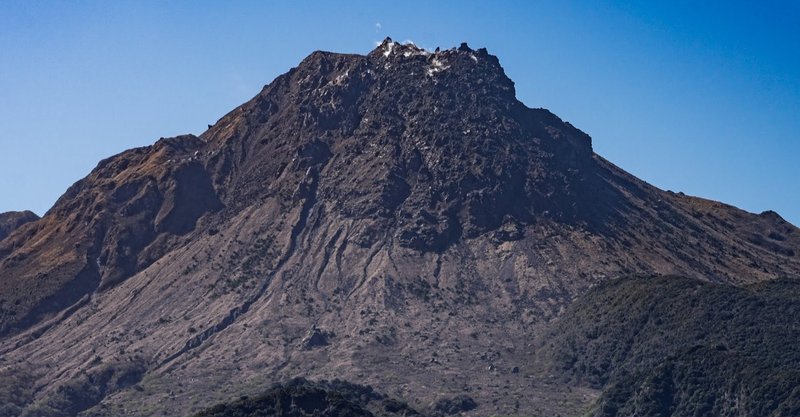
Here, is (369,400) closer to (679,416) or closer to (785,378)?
(679,416)

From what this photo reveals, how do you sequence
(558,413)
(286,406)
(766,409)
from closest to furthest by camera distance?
(286,406) → (766,409) → (558,413)

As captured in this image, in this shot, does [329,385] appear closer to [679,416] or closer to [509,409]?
[509,409]

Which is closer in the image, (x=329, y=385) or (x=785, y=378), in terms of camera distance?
(x=785, y=378)

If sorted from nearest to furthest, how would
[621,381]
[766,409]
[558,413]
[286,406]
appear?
[286,406]
[766,409]
[621,381]
[558,413]

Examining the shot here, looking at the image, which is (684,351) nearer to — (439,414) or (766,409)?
(766,409)

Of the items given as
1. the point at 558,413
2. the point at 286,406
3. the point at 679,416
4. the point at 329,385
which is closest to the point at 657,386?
the point at 679,416

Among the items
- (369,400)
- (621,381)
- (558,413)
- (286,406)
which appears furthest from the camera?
(558,413)

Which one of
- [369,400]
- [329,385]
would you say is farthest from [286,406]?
[329,385]

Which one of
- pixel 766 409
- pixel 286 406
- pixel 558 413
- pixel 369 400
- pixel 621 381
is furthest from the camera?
pixel 558 413

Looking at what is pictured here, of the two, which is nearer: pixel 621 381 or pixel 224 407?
pixel 224 407
